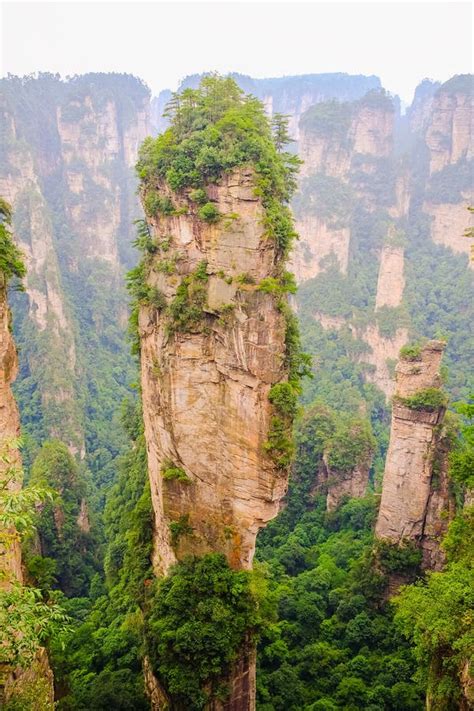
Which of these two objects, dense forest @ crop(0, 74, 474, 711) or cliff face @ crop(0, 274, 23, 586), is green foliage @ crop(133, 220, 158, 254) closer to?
dense forest @ crop(0, 74, 474, 711)

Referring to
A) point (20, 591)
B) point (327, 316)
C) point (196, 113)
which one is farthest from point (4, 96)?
point (20, 591)

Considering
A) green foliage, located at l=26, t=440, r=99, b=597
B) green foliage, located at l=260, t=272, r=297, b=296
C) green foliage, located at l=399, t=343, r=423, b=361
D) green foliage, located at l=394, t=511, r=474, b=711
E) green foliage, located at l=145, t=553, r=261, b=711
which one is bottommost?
green foliage, located at l=26, t=440, r=99, b=597

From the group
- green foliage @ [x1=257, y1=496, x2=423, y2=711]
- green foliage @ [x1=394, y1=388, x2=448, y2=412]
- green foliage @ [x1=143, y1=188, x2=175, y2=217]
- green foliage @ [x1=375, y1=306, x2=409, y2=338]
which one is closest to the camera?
green foliage @ [x1=143, y1=188, x2=175, y2=217]

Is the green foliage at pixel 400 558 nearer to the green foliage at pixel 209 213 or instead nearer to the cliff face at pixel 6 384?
the cliff face at pixel 6 384

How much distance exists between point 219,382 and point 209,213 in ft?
16.8

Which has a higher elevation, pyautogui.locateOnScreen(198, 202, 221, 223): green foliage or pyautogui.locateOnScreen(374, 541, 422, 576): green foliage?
pyautogui.locateOnScreen(198, 202, 221, 223): green foliage

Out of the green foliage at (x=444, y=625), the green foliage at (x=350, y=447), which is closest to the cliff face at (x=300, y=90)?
the green foliage at (x=350, y=447)

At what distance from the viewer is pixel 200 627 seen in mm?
17812

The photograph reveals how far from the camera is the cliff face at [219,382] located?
1798cm

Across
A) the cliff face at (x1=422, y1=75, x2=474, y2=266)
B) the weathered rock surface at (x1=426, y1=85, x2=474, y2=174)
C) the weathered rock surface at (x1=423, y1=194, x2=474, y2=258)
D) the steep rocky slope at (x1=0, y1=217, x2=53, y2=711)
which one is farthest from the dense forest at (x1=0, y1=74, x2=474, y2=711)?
the weathered rock surface at (x1=426, y1=85, x2=474, y2=174)

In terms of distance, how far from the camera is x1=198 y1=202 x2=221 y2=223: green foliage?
1802cm

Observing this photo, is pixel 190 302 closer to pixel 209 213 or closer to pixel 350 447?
pixel 209 213

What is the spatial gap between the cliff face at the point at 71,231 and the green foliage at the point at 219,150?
3907cm

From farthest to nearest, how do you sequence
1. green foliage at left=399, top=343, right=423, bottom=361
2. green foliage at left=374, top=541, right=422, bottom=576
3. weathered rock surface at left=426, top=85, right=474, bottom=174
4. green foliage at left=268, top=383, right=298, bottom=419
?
weathered rock surface at left=426, top=85, right=474, bottom=174 < green foliage at left=374, top=541, right=422, bottom=576 < green foliage at left=399, top=343, right=423, bottom=361 < green foliage at left=268, top=383, right=298, bottom=419
